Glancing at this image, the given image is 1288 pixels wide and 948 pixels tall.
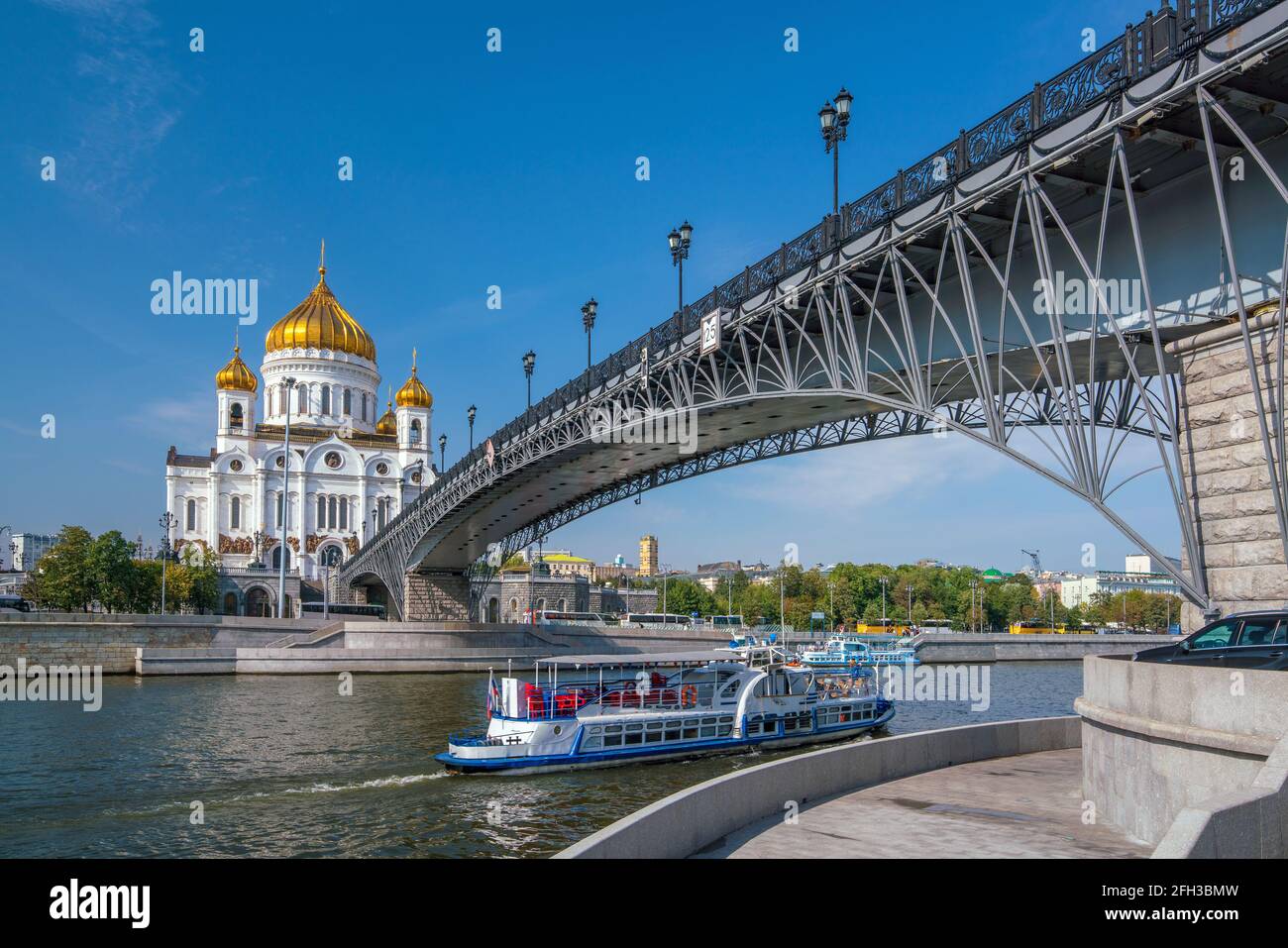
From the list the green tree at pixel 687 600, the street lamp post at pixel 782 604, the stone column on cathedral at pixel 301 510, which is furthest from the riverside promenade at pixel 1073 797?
the green tree at pixel 687 600

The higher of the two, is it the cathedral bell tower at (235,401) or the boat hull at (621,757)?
the cathedral bell tower at (235,401)

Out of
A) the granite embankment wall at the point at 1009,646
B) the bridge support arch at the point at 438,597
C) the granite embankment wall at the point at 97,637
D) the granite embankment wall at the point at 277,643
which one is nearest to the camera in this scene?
the granite embankment wall at the point at 97,637

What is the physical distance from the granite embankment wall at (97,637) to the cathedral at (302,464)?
3287cm

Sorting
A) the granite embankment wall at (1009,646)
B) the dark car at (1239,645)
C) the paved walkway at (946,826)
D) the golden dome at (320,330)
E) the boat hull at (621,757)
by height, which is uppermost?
the golden dome at (320,330)

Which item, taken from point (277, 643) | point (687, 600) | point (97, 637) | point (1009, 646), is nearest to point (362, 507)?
point (687, 600)

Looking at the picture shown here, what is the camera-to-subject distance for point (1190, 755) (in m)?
9.11

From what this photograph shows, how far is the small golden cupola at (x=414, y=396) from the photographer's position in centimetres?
9969

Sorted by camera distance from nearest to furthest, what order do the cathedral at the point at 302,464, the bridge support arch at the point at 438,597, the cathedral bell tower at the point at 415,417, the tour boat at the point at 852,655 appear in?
the tour boat at the point at 852,655 → the bridge support arch at the point at 438,597 → the cathedral at the point at 302,464 → the cathedral bell tower at the point at 415,417

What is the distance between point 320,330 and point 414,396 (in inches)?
428

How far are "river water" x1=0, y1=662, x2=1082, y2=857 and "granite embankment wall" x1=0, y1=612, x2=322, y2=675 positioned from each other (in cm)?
983

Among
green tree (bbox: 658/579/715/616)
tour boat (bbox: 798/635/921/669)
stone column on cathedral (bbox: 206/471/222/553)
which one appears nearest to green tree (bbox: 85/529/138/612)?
stone column on cathedral (bbox: 206/471/222/553)

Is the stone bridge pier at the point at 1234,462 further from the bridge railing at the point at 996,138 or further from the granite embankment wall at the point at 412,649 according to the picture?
the granite embankment wall at the point at 412,649

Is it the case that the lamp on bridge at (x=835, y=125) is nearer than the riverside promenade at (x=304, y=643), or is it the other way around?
the lamp on bridge at (x=835, y=125)
